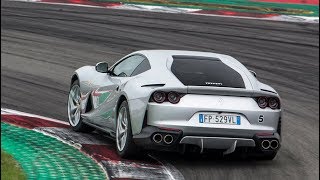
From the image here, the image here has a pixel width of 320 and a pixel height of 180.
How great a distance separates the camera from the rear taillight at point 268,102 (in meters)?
10.1

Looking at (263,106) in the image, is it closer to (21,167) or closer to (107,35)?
(21,167)

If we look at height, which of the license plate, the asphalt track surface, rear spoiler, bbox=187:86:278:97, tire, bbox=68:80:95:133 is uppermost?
rear spoiler, bbox=187:86:278:97

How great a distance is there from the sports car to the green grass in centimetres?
133

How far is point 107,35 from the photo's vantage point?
22.0 metres

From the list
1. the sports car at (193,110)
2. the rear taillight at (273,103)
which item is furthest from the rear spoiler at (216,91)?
the rear taillight at (273,103)

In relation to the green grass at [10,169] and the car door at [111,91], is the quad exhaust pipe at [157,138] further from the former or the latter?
the green grass at [10,169]

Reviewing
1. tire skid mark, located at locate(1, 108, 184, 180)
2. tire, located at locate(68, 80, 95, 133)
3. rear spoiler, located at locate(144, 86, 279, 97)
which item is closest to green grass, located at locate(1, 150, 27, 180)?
tire skid mark, located at locate(1, 108, 184, 180)

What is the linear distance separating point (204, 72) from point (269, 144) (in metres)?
1.11

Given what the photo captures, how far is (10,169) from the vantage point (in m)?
8.84

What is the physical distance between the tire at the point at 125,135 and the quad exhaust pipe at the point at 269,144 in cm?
136

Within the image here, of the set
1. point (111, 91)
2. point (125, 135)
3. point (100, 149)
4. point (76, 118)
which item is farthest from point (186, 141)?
point (76, 118)

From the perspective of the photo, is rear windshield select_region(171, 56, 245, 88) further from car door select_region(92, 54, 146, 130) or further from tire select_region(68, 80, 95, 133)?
tire select_region(68, 80, 95, 133)

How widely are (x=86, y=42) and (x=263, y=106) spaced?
11.5 m

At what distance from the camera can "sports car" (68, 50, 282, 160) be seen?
978 centimetres
